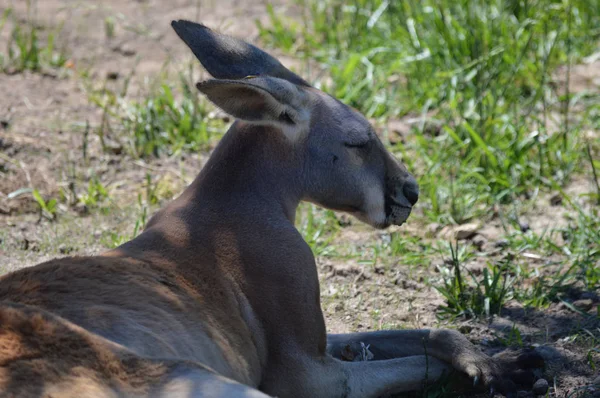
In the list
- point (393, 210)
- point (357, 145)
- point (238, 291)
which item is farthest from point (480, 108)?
point (238, 291)

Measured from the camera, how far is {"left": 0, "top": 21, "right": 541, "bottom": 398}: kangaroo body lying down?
3158 mm

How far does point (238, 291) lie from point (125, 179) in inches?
99.0

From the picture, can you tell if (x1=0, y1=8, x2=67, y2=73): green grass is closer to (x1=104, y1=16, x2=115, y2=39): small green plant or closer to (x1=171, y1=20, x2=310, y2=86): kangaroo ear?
(x1=104, y1=16, x2=115, y2=39): small green plant

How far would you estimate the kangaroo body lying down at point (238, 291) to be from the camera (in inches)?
124

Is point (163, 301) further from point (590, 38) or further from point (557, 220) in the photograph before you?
point (590, 38)

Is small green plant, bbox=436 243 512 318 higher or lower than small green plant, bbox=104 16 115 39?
lower

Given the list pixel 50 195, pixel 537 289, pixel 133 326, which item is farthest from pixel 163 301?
pixel 50 195

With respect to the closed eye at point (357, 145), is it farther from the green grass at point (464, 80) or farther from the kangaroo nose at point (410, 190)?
the green grass at point (464, 80)

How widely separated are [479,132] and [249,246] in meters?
2.62

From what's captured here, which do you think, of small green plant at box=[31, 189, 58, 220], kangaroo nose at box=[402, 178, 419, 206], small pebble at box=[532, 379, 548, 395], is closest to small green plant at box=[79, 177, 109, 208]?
small green plant at box=[31, 189, 58, 220]

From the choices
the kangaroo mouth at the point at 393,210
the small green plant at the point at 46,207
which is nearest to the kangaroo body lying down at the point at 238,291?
the kangaroo mouth at the point at 393,210

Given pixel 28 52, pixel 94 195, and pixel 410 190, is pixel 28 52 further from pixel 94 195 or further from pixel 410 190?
pixel 410 190

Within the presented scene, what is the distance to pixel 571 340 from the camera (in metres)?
4.51

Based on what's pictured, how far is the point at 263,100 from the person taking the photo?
156 inches
